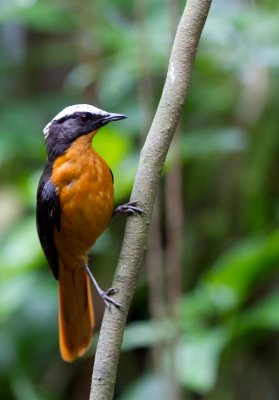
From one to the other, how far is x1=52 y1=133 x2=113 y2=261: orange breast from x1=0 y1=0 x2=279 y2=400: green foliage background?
0.84m

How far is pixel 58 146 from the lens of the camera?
10.2 feet

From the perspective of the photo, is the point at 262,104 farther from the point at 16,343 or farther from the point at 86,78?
the point at 16,343

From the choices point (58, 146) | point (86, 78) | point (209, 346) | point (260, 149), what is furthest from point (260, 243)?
point (86, 78)

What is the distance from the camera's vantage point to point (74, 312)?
3400mm

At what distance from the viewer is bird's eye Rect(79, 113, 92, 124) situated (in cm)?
301

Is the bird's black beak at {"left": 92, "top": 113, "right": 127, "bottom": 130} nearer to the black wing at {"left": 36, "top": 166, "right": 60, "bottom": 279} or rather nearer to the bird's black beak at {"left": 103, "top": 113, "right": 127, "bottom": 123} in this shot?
the bird's black beak at {"left": 103, "top": 113, "right": 127, "bottom": 123}

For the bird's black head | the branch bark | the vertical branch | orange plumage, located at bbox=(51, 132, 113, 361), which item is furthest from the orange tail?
the branch bark

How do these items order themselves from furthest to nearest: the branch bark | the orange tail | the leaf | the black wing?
the leaf < the orange tail < the black wing < the branch bark

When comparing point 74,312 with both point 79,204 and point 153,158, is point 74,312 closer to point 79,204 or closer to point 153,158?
point 79,204

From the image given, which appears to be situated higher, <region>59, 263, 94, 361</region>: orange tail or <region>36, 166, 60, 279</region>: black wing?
<region>36, 166, 60, 279</region>: black wing

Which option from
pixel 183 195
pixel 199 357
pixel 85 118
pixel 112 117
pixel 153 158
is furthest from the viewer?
pixel 183 195

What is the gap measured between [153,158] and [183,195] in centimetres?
300

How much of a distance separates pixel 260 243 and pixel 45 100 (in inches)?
79.0

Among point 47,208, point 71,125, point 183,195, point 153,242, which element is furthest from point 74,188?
point 183,195
